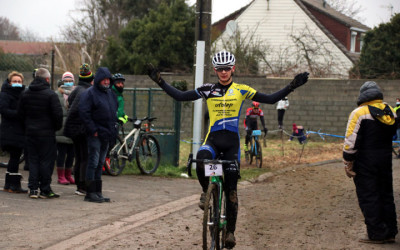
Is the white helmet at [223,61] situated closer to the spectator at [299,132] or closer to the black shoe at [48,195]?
the black shoe at [48,195]

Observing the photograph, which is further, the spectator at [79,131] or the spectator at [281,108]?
the spectator at [281,108]

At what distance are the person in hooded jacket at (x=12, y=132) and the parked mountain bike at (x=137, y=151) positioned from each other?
255 centimetres

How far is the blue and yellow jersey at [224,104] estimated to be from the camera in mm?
6879

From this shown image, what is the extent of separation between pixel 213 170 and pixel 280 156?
12205mm

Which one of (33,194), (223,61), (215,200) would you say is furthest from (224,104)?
(33,194)

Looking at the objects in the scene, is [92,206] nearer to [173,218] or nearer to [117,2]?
[173,218]

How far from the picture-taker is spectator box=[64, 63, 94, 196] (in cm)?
1021

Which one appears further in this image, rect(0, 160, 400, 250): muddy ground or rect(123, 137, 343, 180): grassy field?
rect(123, 137, 343, 180): grassy field

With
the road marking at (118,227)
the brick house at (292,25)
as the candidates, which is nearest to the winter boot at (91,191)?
the road marking at (118,227)

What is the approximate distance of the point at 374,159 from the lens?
7.41 m

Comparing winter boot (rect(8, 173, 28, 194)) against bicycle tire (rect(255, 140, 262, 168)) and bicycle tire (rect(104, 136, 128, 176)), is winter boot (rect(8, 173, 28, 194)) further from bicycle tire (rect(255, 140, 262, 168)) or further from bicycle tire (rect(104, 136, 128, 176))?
bicycle tire (rect(255, 140, 262, 168))

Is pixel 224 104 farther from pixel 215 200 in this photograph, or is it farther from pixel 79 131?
pixel 79 131

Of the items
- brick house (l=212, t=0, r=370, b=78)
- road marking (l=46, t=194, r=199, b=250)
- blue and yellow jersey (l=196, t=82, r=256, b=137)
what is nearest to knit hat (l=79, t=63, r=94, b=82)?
road marking (l=46, t=194, r=199, b=250)

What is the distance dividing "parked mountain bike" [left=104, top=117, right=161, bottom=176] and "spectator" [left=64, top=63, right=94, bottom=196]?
6.71 ft
